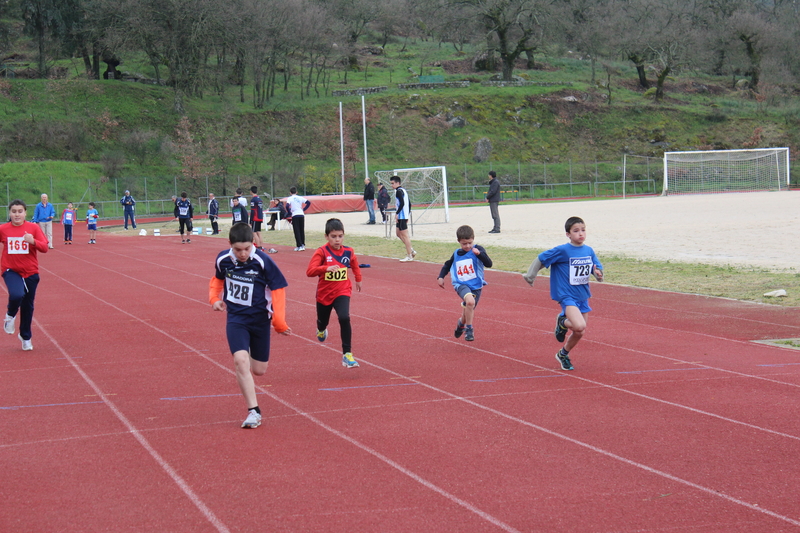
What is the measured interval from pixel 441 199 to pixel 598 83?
165ft

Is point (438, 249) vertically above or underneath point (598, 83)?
underneath

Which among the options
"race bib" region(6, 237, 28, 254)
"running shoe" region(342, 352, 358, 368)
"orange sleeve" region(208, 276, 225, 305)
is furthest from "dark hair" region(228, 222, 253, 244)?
"race bib" region(6, 237, 28, 254)

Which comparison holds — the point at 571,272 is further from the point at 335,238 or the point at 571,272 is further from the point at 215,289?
the point at 215,289

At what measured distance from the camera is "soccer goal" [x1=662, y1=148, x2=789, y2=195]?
57062 millimetres

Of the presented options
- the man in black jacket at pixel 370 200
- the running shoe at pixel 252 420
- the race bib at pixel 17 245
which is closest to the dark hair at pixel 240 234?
the running shoe at pixel 252 420

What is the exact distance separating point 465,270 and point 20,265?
5348 mm

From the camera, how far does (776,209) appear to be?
30750 millimetres

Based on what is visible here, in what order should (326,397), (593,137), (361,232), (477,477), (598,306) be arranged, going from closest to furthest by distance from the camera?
(477,477) → (326,397) → (598,306) → (361,232) → (593,137)

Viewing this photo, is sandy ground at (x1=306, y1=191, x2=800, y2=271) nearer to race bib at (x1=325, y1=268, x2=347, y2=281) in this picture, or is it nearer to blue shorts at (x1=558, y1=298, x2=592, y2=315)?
blue shorts at (x1=558, y1=298, x2=592, y2=315)

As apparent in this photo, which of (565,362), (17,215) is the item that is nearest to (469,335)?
(565,362)

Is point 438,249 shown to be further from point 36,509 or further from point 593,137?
point 593,137

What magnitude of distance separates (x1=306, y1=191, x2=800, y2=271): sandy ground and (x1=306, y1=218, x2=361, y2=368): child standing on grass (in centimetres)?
1006

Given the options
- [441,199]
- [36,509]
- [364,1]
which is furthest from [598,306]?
[364,1]

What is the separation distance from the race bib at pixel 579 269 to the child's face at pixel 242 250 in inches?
132
